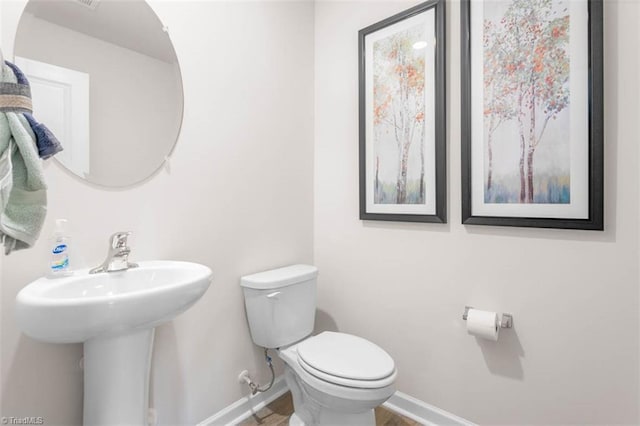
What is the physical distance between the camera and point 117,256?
1.12m

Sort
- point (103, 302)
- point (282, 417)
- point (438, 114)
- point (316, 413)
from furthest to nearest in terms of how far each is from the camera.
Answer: point (282, 417), point (438, 114), point (316, 413), point (103, 302)

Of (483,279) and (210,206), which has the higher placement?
(210,206)

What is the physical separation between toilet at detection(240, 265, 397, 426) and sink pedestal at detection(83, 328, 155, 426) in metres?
0.59

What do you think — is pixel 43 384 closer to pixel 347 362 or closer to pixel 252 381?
pixel 252 381

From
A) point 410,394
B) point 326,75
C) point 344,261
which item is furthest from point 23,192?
point 410,394

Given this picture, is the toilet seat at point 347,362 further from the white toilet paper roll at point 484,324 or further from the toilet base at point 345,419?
the white toilet paper roll at point 484,324

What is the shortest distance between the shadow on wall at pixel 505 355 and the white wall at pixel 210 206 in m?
1.06

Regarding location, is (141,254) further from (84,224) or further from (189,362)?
(189,362)

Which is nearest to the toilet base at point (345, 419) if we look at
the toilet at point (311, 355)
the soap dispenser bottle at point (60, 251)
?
the toilet at point (311, 355)

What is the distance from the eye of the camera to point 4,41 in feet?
3.19


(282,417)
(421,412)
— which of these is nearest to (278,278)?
(282,417)

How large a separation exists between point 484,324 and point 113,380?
1.36 metres

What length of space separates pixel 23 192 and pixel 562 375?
1828mm

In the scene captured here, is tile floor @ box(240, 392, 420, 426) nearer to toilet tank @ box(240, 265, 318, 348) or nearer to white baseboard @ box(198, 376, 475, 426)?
white baseboard @ box(198, 376, 475, 426)
